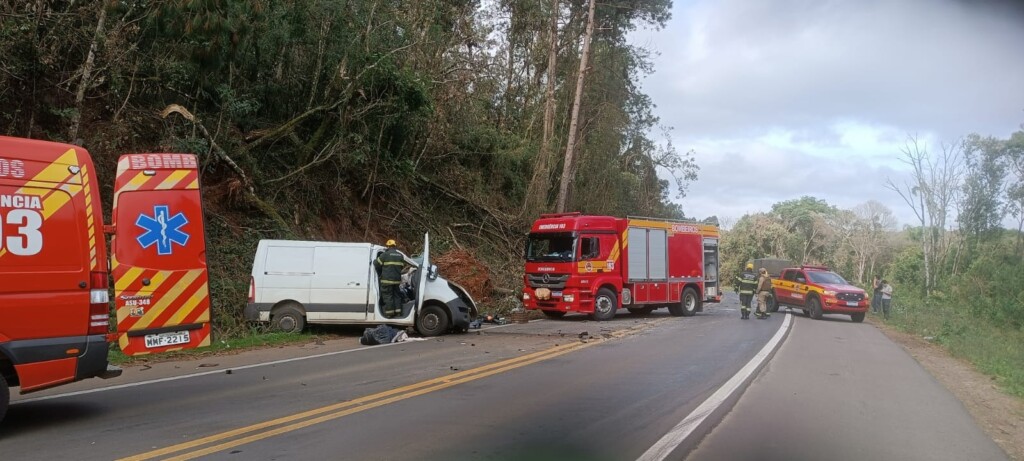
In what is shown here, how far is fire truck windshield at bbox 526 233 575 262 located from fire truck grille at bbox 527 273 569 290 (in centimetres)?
46

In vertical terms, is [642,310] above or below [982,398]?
above

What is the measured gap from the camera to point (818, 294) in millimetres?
22938

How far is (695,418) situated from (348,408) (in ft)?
11.5

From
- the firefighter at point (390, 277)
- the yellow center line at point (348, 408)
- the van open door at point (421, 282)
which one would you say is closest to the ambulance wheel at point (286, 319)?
the firefighter at point (390, 277)

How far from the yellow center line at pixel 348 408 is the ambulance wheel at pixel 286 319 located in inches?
203

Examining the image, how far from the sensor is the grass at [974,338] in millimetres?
11219

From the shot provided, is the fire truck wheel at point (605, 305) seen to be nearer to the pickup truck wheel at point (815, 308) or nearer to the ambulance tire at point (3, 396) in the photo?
the pickup truck wheel at point (815, 308)

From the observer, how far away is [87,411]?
705cm

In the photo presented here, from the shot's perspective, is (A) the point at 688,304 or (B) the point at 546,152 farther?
(B) the point at 546,152

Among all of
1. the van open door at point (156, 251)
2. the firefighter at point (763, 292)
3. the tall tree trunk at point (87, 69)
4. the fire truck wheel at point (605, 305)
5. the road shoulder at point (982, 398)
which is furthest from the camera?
the firefighter at point (763, 292)

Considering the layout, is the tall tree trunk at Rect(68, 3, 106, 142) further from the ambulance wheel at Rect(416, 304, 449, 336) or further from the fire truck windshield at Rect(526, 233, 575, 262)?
the fire truck windshield at Rect(526, 233, 575, 262)

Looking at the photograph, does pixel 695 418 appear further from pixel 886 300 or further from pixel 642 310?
pixel 886 300

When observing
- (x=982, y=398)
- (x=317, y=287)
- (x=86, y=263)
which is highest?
(x=86, y=263)

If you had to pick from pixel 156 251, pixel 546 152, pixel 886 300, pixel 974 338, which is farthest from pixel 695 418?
pixel 886 300
